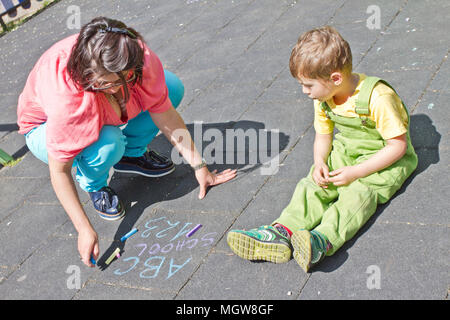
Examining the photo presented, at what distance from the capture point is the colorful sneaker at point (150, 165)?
330 centimetres

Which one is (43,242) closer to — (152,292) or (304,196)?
(152,292)

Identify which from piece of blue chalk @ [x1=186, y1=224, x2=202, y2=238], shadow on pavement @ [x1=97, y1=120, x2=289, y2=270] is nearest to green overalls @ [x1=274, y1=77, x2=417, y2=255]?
piece of blue chalk @ [x1=186, y1=224, x2=202, y2=238]

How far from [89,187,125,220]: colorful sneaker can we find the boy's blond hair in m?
1.42

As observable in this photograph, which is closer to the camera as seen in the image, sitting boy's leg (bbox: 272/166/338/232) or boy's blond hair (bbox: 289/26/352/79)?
boy's blond hair (bbox: 289/26/352/79)

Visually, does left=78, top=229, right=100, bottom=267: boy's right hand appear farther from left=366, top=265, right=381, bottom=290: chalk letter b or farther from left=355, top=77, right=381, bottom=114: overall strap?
left=355, top=77, right=381, bottom=114: overall strap

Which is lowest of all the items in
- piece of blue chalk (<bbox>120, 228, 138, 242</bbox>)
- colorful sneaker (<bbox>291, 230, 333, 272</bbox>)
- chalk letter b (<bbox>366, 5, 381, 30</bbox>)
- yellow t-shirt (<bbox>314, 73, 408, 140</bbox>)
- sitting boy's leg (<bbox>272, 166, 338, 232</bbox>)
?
chalk letter b (<bbox>366, 5, 381, 30</bbox>)

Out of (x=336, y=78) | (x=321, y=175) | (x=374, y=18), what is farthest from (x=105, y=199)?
(x=374, y=18)

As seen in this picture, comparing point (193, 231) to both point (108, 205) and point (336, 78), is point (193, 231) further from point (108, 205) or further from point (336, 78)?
point (336, 78)

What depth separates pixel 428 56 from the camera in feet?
11.6

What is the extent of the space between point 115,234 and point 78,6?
20.2ft

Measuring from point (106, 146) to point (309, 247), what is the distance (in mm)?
1341

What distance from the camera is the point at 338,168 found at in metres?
2.60

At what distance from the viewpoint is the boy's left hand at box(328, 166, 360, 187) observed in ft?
8.01

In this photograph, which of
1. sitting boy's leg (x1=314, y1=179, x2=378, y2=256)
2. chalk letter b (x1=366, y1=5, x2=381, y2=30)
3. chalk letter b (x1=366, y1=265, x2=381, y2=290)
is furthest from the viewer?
chalk letter b (x1=366, y1=5, x2=381, y2=30)
